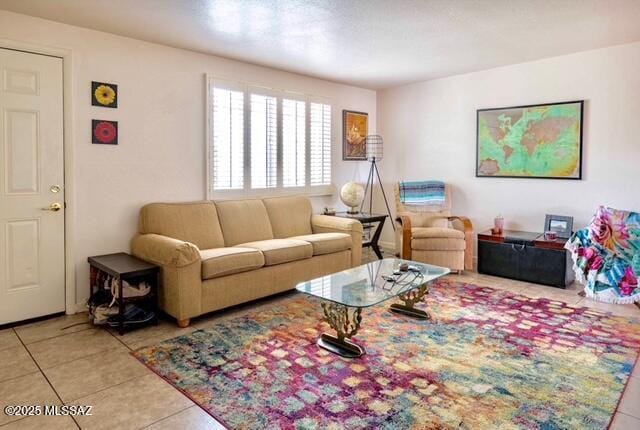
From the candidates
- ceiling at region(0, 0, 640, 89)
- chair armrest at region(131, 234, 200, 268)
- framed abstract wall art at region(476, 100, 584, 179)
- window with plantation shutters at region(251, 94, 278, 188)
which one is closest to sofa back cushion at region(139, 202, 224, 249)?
chair armrest at region(131, 234, 200, 268)

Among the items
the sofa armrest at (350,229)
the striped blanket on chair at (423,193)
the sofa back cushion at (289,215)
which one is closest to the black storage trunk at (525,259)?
the striped blanket on chair at (423,193)

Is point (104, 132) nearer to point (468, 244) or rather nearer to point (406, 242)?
point (406, 242)

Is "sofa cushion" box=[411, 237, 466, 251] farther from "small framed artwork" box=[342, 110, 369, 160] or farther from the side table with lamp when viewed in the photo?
"small framed artwork" box=[342, 110, 369, 160]

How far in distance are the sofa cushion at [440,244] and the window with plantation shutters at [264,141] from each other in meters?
1.88

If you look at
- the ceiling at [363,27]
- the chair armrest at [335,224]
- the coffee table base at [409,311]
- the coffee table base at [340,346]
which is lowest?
the coffee table base at [340,346]

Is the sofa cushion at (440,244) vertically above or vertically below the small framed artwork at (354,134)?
below

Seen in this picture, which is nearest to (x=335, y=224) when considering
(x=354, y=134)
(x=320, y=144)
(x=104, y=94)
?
(x=320, y=144)

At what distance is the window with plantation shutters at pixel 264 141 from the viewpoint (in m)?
4.85

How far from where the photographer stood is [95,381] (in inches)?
97.5

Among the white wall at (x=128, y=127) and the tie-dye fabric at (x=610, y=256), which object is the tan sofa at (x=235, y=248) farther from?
the tie-dye fabric at (x=610, y=256)

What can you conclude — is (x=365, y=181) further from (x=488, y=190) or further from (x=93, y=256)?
(x=93, y=256)

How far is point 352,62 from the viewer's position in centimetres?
475

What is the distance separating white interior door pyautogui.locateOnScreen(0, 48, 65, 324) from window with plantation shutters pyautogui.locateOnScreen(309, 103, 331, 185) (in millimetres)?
2882

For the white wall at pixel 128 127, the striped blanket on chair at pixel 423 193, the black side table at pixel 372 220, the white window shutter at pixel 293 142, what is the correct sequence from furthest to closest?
the striped blanket on chair at pixel 423 193 → the black side table at pixel 372 220 → the white window shutter at pixel 293 142 → the white wall at pixel 128 127
